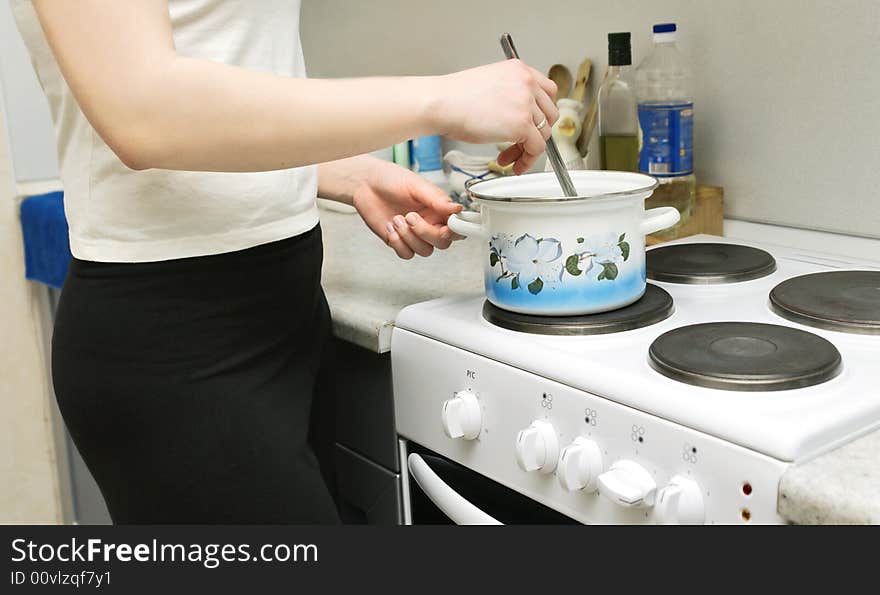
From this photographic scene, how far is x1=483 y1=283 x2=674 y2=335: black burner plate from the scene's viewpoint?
96 centimetres

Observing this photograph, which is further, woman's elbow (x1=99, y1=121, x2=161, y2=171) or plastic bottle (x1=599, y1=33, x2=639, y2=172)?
plastic bottle (x1=599, y1=33, x2=639, y2=172)

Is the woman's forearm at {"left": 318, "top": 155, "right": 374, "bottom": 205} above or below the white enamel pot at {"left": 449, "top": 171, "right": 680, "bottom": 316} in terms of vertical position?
above

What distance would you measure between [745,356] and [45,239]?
150 cm

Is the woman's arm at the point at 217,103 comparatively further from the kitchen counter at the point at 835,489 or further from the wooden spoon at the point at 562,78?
the wooden spoon at the point at 562,78

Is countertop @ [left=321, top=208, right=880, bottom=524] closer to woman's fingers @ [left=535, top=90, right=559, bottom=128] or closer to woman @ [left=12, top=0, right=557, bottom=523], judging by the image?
woman @ [left=12, top=0, right=557, bottom=523]

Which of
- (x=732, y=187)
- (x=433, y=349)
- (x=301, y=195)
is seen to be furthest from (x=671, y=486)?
(x=732, y=187)

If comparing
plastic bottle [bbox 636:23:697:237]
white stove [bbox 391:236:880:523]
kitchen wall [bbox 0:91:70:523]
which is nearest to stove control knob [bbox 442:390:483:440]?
white stove [bbox 391:236:880:523]

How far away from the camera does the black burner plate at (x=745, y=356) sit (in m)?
0.80

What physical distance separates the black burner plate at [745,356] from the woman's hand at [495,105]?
0.76ft

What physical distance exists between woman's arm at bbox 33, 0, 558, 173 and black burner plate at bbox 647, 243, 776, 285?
351 mm

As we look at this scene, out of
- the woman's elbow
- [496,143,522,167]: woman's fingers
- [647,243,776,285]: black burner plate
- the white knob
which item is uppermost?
the woman's elbow

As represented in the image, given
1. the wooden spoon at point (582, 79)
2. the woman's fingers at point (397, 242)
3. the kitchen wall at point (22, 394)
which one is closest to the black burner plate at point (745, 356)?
the woman's fingers at point (397, 242)

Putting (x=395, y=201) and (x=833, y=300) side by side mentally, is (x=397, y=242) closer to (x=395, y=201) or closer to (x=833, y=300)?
(x=395, y=201)

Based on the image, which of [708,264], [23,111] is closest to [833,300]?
[708,264]
